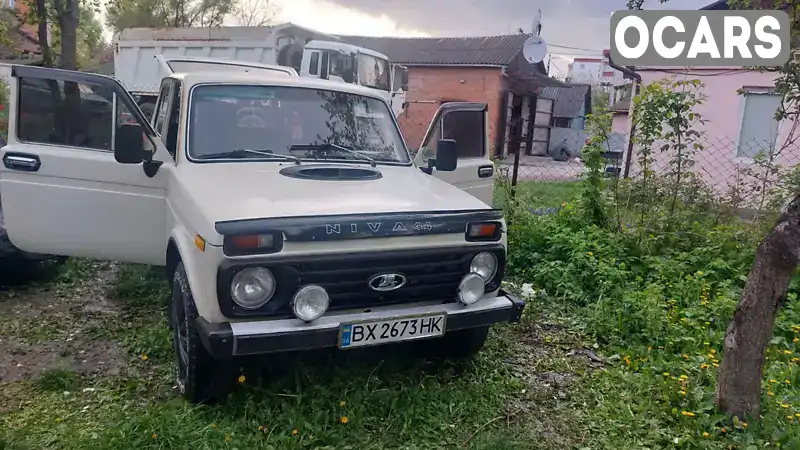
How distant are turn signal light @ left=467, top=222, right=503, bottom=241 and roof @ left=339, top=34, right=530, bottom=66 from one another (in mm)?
20470

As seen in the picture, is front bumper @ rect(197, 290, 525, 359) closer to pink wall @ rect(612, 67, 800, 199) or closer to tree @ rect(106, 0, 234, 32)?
pink wall @ rect(612, 67, 800, 199)

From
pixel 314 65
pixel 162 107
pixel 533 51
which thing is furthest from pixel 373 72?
pixel 162 107

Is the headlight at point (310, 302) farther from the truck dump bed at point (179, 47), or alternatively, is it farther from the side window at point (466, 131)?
the truck dump bed at point (179, 47)

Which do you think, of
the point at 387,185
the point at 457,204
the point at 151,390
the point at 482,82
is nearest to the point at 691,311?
the point at 457,204

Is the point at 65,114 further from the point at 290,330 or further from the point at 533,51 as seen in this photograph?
the point at 533,51

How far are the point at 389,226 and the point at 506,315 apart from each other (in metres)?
0.99

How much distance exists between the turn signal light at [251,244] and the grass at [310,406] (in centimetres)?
100

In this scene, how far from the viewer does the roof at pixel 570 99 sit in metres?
33.4

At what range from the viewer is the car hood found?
3.04 m

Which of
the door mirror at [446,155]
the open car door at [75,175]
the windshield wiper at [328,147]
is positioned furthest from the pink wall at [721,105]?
the open car door at [75,175]

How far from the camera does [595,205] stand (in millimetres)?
6355

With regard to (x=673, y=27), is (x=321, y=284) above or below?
below

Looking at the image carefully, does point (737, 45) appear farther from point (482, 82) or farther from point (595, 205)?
point (482, 82)

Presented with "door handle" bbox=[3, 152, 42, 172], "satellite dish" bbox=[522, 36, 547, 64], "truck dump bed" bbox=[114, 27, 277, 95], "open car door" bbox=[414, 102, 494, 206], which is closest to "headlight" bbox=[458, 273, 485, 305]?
"open car door" bbox=[414, 102, 494, 206]
